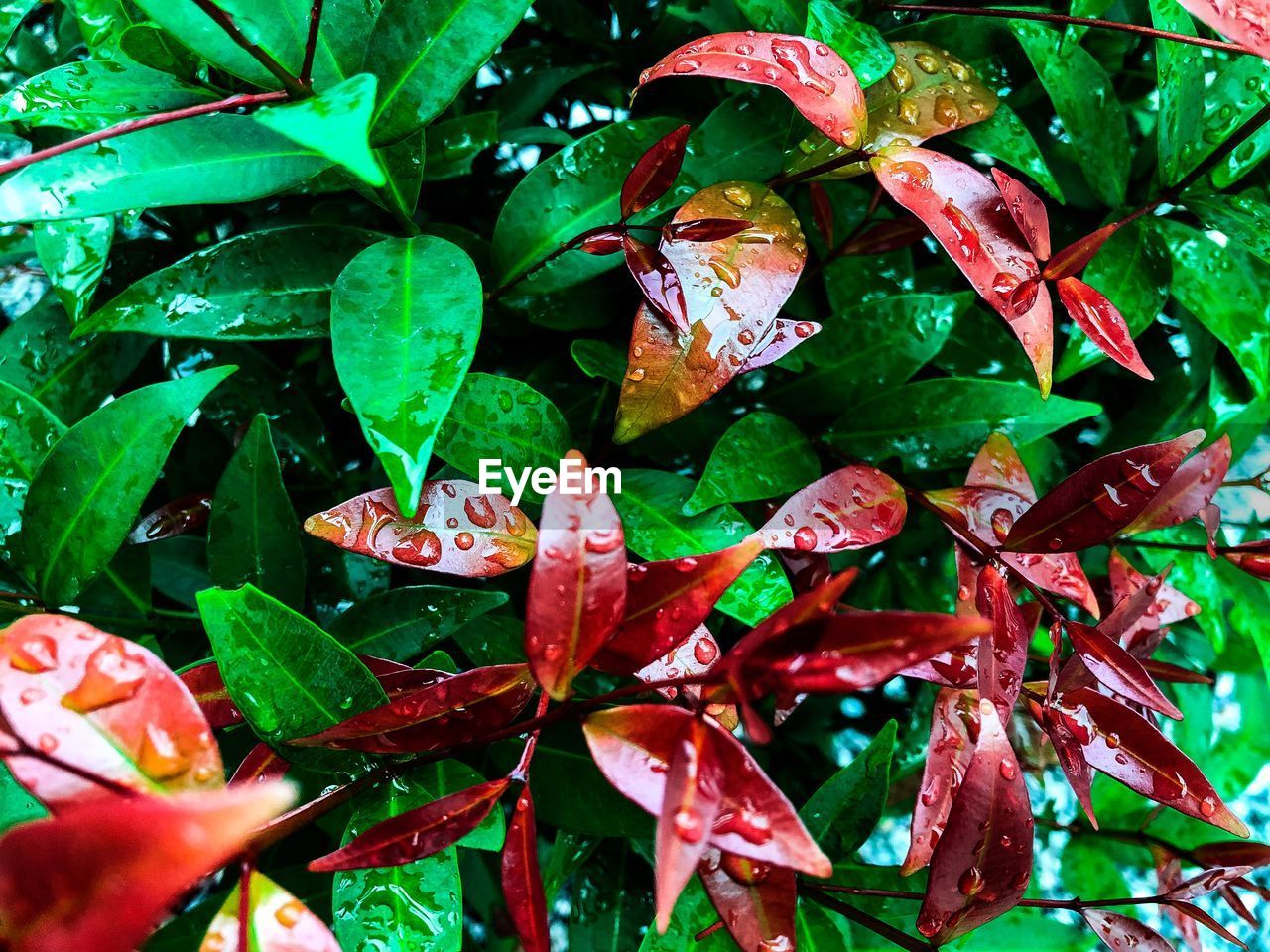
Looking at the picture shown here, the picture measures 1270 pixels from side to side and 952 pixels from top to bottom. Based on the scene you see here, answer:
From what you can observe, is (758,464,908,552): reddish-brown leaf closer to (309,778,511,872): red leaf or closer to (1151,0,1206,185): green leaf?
(309,778,511,872): red leaf

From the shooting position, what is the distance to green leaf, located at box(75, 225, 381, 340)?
0.53 metres

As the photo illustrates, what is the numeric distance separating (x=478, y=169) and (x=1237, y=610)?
72 centimetres

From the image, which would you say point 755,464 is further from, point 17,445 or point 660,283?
point 17,445

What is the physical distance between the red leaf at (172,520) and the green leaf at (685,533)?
0.93 feet

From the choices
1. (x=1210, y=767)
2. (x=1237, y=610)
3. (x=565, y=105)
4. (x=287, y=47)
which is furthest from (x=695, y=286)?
(x=1210, y=767)

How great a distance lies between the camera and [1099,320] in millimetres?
510

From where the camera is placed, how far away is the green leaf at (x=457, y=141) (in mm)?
630

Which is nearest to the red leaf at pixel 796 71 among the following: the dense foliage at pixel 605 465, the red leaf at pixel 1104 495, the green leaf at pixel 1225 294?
the dense foliage at pixel 605 465

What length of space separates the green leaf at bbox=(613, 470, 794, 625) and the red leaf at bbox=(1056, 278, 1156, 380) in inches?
8.2

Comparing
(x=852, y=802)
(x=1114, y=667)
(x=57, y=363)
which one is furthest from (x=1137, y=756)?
(x=57, y=363)

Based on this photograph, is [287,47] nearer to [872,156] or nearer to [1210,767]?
[872,156]

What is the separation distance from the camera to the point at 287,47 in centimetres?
49

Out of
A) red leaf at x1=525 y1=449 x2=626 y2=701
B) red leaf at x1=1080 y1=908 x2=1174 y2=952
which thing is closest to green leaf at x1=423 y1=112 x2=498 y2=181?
red leaf at x1=525 y1=449 x2=626 y2=701

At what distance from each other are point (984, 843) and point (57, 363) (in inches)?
24.7
